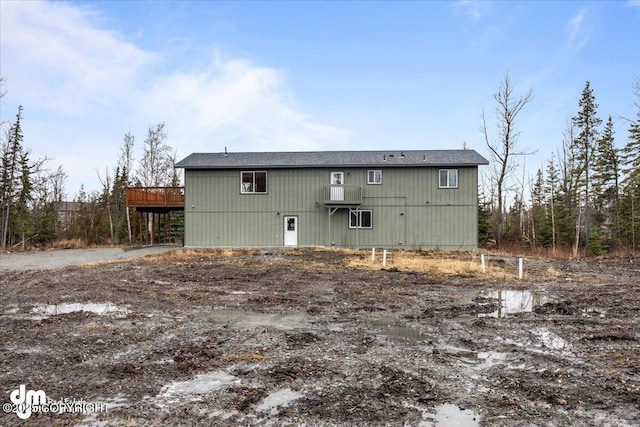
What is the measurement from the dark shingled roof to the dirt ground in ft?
40.2

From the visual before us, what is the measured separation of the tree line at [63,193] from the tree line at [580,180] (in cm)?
2752

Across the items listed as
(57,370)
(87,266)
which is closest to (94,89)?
(87,266)

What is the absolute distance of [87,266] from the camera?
1500 cm

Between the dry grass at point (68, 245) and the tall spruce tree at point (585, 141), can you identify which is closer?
the dry grass at point (68, 245)

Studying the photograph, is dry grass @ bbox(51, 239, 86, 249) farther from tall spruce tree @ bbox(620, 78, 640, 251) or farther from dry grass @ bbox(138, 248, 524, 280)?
tall spruce tree @ bbox(620, 78, 640, 251)

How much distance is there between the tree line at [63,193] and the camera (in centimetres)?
2830

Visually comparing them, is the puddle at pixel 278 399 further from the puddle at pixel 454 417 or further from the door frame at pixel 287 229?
the door frame at pixel 287 229

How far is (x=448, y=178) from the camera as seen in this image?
2236cm

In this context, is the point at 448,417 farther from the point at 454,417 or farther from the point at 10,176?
the point at 10,176

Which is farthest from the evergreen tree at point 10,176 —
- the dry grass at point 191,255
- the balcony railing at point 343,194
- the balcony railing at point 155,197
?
the balcony railing at point 343,194

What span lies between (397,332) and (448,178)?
17.5m

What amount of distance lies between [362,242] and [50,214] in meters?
24.7

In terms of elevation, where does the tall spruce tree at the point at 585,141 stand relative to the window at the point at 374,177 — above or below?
above

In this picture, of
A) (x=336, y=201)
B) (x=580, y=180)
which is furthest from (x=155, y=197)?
(x=580, y=180)
